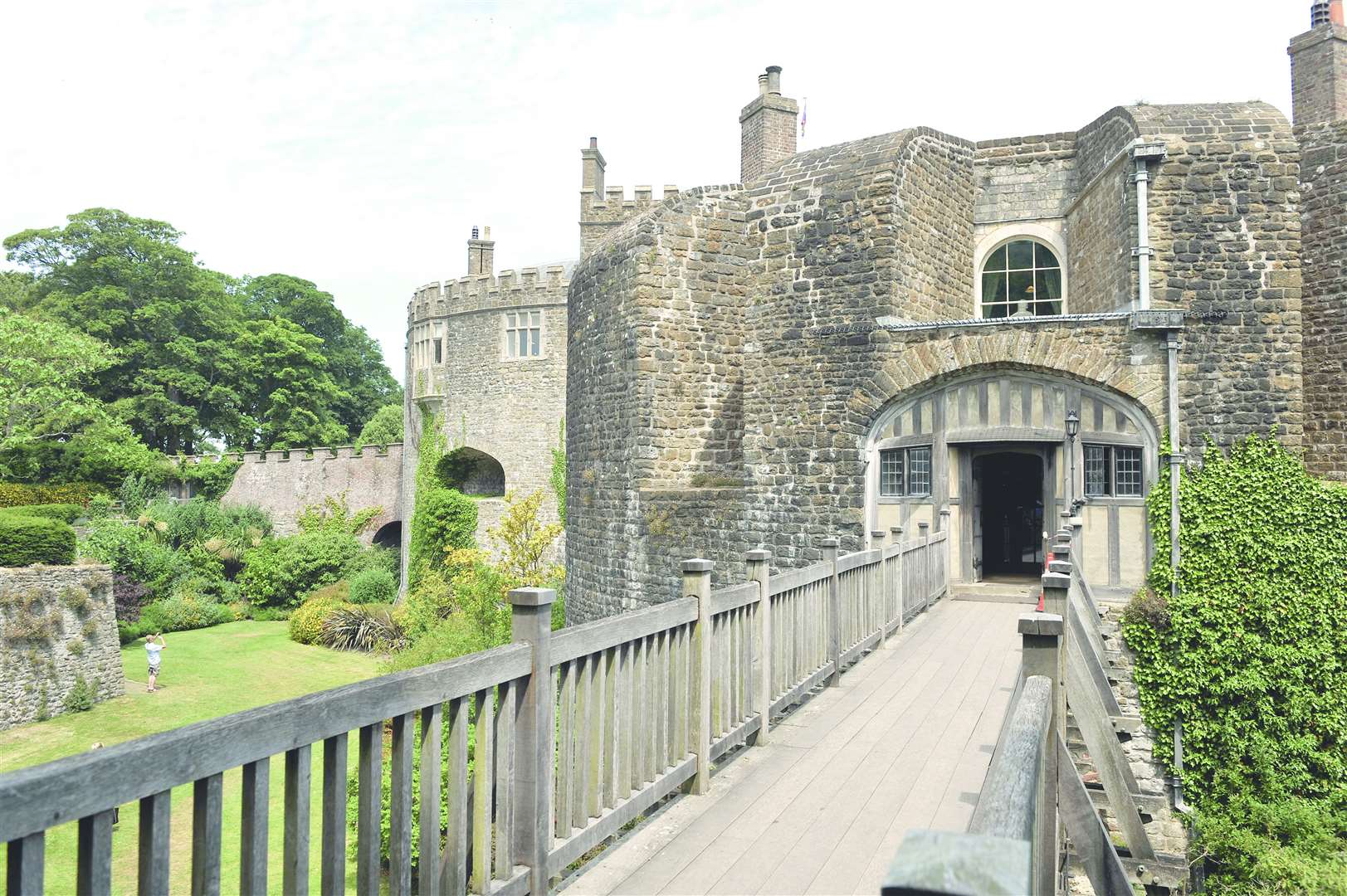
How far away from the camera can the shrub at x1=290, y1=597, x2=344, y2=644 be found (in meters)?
27.1

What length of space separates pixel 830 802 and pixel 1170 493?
1048 centimetres

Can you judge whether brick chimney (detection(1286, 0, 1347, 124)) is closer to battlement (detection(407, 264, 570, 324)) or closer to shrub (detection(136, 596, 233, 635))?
battlement (detection(407, 264, 570, 324))

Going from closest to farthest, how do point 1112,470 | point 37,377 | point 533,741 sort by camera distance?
point 533,741 → point 1112,470 → point 37,377

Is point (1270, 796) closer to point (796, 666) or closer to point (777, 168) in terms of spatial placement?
point (796, 666)

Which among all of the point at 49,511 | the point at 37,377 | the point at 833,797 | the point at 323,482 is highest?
the point at 37,377

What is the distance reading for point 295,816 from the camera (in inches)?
86.9

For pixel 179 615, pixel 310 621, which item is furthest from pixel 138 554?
pixel 310 621

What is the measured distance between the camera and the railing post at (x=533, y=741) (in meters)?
3.20

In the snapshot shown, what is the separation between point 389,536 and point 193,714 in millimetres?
16798

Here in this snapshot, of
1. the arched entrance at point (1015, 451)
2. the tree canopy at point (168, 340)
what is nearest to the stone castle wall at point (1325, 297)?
the arched entrance at point (1015, 451)

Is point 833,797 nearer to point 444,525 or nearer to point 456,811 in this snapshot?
point 456,811

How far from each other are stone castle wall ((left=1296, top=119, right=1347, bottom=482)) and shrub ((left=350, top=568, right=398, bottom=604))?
85.5 ft

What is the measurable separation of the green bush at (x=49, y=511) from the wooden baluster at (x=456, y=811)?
24.0m

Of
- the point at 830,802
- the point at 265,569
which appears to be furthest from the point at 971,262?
the point at 265,569
